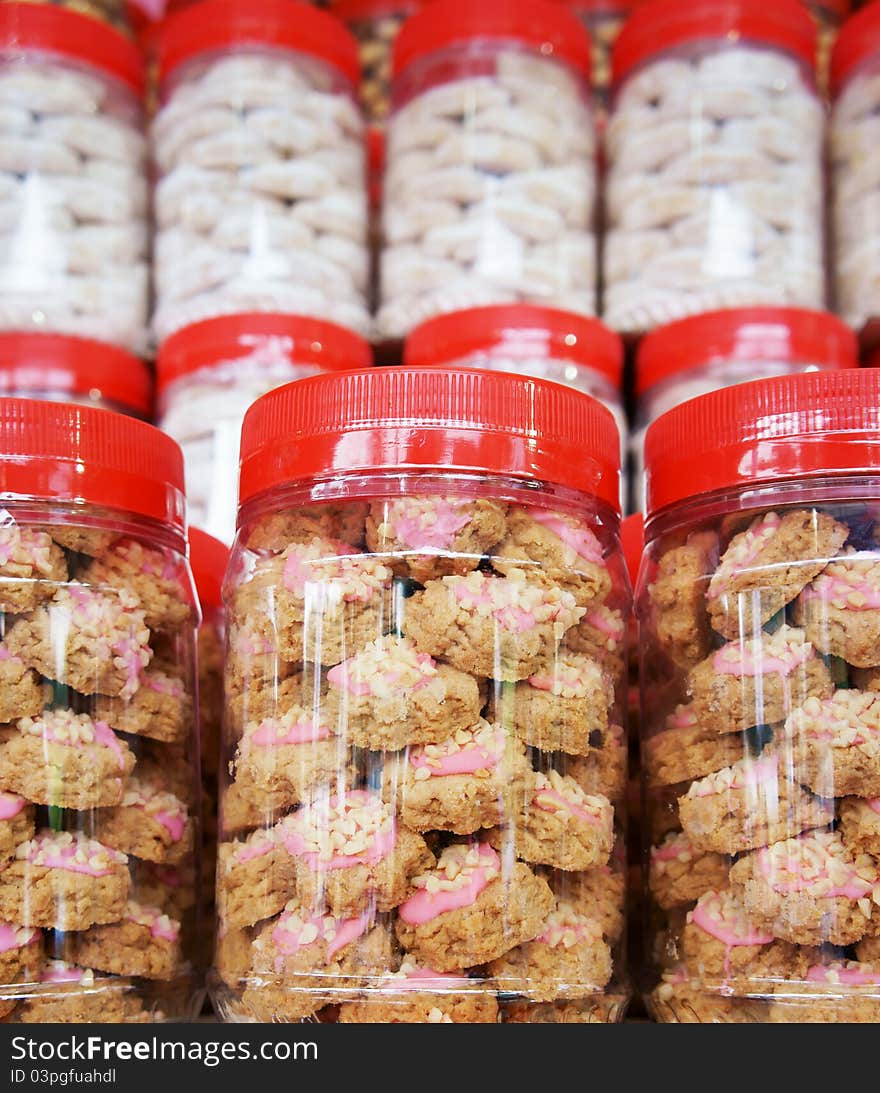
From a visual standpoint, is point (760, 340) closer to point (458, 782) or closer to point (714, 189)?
point (714, 189)

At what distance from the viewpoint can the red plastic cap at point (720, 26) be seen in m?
1.39

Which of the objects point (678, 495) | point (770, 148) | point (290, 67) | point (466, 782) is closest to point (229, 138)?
point (290, 67)

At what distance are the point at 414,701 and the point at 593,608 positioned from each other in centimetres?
14

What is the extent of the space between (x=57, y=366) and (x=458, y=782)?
76 cm

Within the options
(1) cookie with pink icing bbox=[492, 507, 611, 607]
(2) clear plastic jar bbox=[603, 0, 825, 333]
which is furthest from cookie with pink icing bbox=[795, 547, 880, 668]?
(2) clear plastic jar bbox=[603, 0, 825, 333]

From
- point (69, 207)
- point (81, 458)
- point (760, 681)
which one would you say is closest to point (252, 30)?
point (69, 207)

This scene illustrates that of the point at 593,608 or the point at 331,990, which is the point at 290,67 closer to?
the point at 593,608

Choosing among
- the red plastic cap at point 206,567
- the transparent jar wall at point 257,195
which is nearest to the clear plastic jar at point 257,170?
the transparent jar wall at point 257,195

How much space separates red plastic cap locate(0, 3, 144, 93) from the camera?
1376mm

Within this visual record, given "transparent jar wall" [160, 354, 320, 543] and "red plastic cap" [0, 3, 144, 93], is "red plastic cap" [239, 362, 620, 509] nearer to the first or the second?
"transparent jar wall" [160, 354, 320, 543]

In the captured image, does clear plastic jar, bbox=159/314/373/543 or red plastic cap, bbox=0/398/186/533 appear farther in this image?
clear plastic jar, bbox=159/314/373/543

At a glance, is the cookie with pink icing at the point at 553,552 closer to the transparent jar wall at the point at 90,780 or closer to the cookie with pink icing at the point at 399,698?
the cookie with pink icing at the point at 399,698

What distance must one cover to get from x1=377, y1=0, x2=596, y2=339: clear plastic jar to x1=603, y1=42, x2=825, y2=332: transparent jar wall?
0.18 feet

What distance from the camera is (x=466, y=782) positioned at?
0.68 metres
